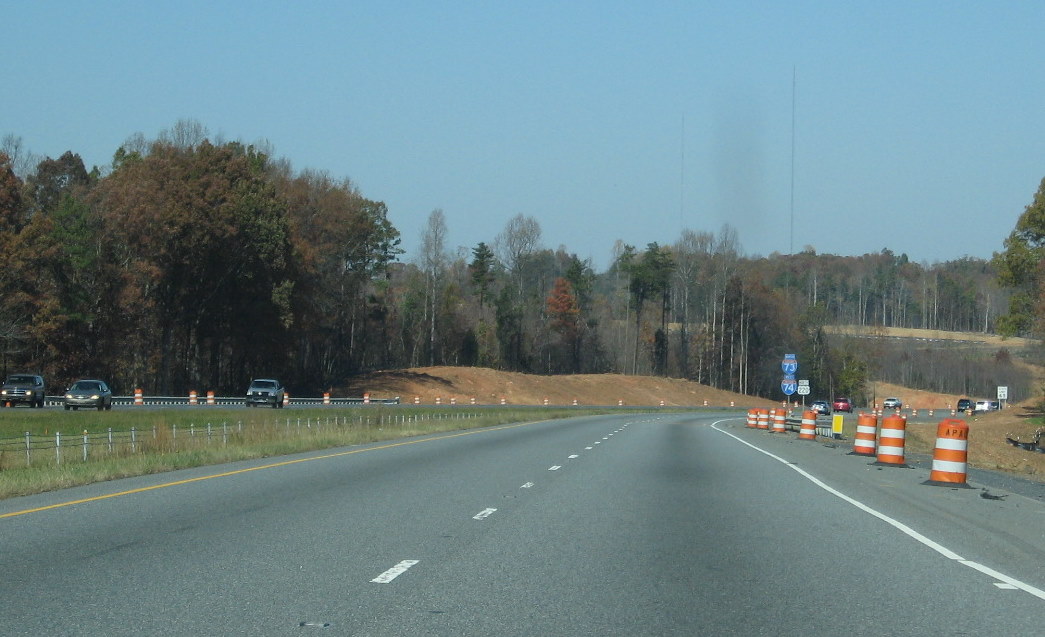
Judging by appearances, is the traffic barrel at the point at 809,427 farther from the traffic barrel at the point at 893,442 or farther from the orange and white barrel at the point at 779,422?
the traffic barrel at the point at 893,442

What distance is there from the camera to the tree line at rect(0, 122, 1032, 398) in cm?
7081

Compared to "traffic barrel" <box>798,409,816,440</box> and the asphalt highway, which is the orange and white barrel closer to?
"traffic barrel" <box>798,409,816,440</box>

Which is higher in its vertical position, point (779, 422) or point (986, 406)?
point (779, 422)

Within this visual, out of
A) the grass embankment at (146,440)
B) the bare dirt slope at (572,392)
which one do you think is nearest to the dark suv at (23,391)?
the grass embankment at (146,440)

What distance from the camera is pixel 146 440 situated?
27.9 metres

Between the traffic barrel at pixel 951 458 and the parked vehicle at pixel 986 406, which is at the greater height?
the traffic barrel at pixel 951 458

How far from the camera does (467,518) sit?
14.0 meters

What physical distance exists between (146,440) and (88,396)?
25.7m

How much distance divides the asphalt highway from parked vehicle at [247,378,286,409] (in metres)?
44.3

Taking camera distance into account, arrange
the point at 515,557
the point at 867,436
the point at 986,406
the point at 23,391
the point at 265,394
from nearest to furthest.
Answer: the point at 515,557, the point at 867,436, the point at 23,391, the point at 265,394, the point at 986,406

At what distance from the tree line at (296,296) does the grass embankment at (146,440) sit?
799 inches

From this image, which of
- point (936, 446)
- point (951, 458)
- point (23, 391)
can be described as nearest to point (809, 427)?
point (936, 446)

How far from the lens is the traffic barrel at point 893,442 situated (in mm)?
23969

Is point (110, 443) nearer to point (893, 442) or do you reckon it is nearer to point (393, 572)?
point (893, 442)
